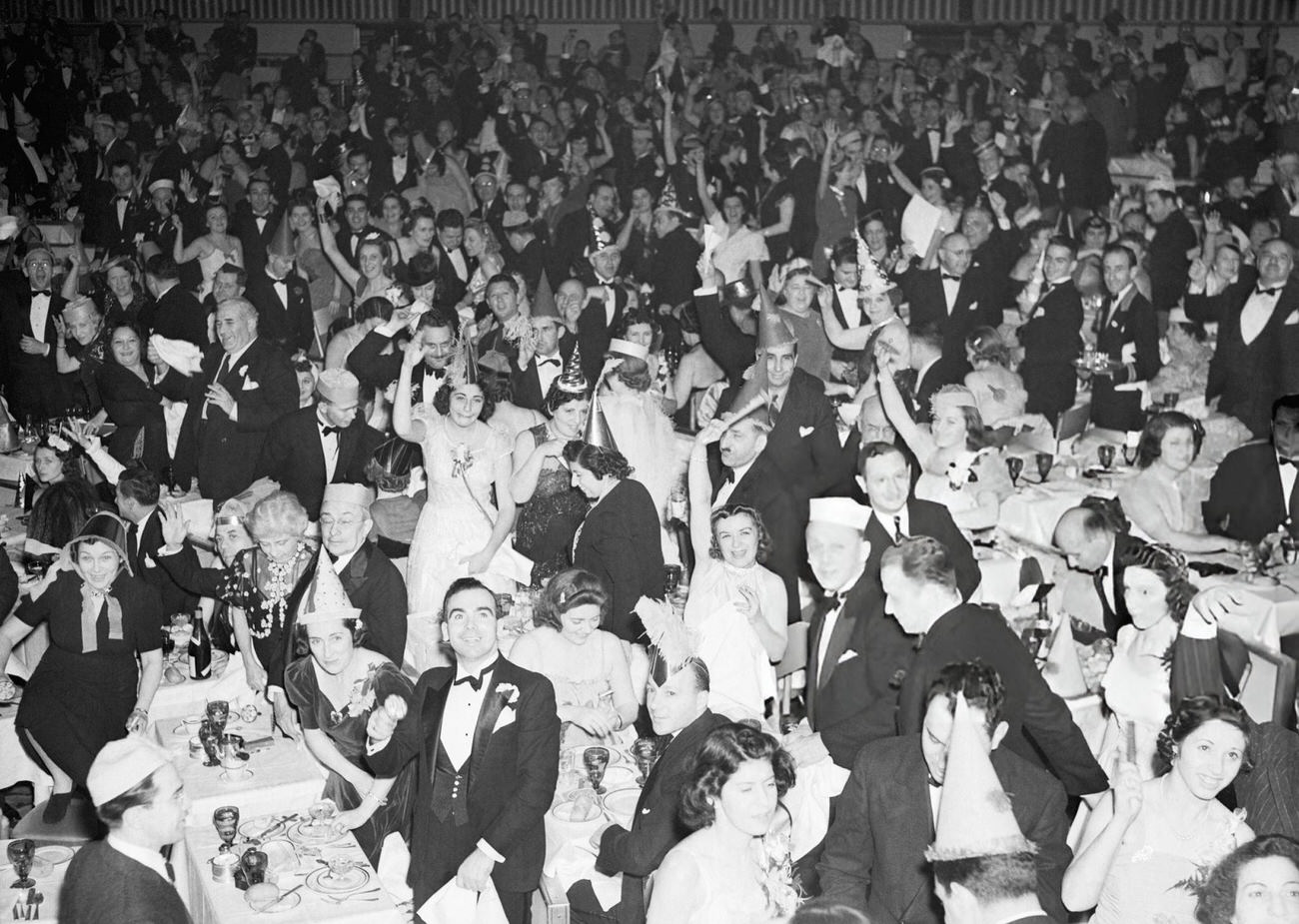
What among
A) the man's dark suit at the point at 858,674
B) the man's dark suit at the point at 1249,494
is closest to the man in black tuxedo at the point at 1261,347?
the man's dark suit at the point at 1249,494

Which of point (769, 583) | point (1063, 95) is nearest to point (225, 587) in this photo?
point (769, 583)

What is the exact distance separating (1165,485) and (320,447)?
342 centimetres

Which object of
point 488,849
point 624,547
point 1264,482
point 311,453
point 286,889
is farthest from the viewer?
point 311,453

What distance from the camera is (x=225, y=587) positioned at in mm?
4977

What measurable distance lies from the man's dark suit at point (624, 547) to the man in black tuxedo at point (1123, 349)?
10.8ft

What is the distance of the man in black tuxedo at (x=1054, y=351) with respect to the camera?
744cm

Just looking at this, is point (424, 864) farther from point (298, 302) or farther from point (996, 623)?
point (298, 302)

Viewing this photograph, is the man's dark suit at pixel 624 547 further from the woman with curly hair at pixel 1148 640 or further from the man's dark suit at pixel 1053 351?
the man's dark suit at pixel 1053 351

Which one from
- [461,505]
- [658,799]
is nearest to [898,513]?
[658,799]

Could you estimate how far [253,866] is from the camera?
12.0 feet

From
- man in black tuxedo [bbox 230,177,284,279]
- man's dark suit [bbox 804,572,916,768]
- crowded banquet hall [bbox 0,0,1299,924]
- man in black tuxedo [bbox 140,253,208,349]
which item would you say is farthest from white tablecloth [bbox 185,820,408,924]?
man in black tuxedo [bbox 230,177,284,279]

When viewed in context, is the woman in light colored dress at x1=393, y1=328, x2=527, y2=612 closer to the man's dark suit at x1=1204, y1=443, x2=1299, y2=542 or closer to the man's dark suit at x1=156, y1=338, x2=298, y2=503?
the man's dark suit at x1=156, y1=338, x2=298, y2=503

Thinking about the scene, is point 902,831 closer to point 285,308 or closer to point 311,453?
point 311,453

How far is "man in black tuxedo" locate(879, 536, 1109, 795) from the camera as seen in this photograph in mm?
3586
